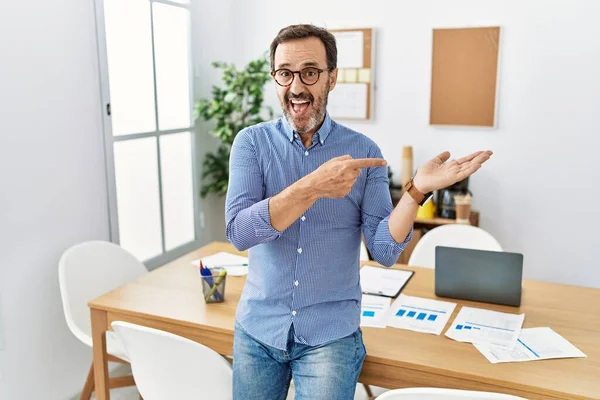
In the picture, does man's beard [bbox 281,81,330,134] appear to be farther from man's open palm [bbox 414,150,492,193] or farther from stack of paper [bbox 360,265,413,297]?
stack of paper [bbox 360,265,413,297]

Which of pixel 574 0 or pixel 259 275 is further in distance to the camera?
pixel 574 0

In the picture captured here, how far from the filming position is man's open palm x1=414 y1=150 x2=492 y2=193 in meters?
1.51

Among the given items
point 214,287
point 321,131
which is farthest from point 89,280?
point 321,131

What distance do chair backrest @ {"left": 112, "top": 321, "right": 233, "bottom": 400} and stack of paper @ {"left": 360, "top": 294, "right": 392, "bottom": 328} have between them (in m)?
0.50

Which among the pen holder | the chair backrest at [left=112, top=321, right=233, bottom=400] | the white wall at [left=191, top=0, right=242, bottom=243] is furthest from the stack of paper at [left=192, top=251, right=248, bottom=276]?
the white wall at [left=191, top=0, right=242, bottom=243]

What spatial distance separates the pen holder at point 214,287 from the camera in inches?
80.7

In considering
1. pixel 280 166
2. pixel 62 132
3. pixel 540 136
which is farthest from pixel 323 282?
pixel 540 136

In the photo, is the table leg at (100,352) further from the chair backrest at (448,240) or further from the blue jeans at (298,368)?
the chair backrest at (448,240)

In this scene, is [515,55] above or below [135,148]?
above

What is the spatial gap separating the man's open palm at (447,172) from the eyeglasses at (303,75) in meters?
0.40

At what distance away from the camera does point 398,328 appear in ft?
6.01

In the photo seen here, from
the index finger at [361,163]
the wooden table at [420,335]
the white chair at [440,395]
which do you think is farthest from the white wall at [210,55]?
the white chair at [440,395]

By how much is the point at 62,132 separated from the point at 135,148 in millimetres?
597

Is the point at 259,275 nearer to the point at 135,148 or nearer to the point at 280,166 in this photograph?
the point at 280,166
